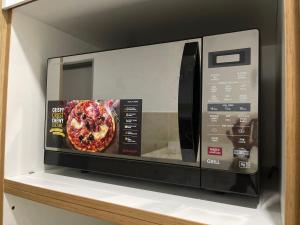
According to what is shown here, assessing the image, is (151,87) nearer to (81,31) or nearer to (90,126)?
(90,126)

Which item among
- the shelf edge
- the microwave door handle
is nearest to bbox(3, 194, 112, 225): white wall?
the shelf edge

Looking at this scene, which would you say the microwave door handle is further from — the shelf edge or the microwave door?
the shelf edge

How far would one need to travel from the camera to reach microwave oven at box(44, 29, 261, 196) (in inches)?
19.0

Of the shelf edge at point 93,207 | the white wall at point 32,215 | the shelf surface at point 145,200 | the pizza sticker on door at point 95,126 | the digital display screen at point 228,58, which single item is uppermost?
the digital display screen at point 228,58

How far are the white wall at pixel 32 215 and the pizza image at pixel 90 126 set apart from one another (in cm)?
24

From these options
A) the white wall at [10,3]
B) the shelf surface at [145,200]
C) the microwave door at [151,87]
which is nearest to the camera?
the shelf surface at [145,200]

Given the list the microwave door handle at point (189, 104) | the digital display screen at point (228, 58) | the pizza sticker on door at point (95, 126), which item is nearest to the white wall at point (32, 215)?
the pizza sticker on door at point (95, 126)

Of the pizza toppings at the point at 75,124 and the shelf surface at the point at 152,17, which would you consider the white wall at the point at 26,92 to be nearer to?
the shelf surface at the point at 152,17

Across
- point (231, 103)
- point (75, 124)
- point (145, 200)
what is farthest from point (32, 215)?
point (231, 103)

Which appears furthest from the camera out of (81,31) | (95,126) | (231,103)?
(81,31)

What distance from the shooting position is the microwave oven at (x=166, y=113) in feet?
1.58

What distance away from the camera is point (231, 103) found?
49 cm

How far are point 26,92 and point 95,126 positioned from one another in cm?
26

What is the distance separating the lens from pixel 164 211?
47 centimetres
